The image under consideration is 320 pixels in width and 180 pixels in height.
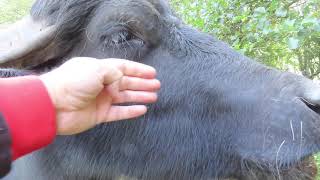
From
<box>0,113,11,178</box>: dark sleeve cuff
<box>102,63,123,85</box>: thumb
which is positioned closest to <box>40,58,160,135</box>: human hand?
<box>102,63,123,85</box>: thumb

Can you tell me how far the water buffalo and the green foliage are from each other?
97 centimetres

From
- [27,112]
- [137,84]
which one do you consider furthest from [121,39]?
[27,112]

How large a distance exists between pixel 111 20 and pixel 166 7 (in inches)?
14.8

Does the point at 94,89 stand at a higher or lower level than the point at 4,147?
higher

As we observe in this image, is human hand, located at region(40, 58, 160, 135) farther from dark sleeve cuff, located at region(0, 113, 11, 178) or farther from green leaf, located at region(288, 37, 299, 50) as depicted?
green leaf, located at region(288, 37, 299, 50)

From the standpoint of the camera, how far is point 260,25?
3.99 meters

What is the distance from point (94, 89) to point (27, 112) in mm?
271

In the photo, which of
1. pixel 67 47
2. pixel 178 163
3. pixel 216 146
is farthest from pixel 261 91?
pixel 67 47

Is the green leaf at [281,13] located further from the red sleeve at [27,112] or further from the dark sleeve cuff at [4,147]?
the dark sleeve cuff at [4,147]

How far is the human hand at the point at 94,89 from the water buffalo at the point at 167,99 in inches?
18.5

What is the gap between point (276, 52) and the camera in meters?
4.60

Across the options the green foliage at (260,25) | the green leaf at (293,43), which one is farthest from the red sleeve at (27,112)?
the green foliage at (260,25)

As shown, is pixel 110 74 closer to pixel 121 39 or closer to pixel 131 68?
pixel 131 68

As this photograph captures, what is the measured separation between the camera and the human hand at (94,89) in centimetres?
208
